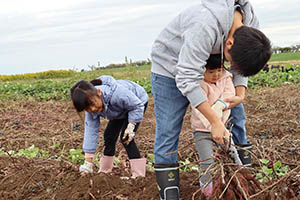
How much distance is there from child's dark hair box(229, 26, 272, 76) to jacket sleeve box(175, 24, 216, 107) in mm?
134


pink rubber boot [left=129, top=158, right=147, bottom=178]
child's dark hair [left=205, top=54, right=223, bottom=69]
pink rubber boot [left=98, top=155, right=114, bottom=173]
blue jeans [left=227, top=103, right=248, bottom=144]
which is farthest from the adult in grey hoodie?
pink rubber boot [left=98, top=155, right=114, bottom=173]

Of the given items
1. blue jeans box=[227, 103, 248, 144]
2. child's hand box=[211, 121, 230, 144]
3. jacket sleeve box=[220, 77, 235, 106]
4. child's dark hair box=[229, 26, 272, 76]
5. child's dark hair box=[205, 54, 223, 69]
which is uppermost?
child's dark hair box=[229, 26, 272, 76]

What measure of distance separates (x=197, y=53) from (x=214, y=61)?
0.37m

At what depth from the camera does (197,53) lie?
2.06 meters

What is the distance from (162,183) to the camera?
2.52 metres

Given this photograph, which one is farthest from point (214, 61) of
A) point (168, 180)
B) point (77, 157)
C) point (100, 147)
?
point (100, 147)

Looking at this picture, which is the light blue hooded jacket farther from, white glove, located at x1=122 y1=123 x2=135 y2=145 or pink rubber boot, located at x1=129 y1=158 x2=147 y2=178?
pink rubber boot, located at x1=129 y1=158 x2=147 y2=178

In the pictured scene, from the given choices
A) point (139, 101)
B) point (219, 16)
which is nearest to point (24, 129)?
point (139, 101)

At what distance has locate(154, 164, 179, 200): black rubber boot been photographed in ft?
8.16

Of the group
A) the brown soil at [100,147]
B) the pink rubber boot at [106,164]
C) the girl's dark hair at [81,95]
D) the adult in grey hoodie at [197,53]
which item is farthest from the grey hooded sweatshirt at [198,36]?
the pink rubber boot at [106,164]

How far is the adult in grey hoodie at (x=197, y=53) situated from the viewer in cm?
204

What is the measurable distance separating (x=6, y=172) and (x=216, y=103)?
2276mm

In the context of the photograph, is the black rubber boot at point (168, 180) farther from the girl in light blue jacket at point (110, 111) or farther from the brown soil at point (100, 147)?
the girl in light blue jacket at point (110, 111)

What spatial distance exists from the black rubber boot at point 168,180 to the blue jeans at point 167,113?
38 millimetres
